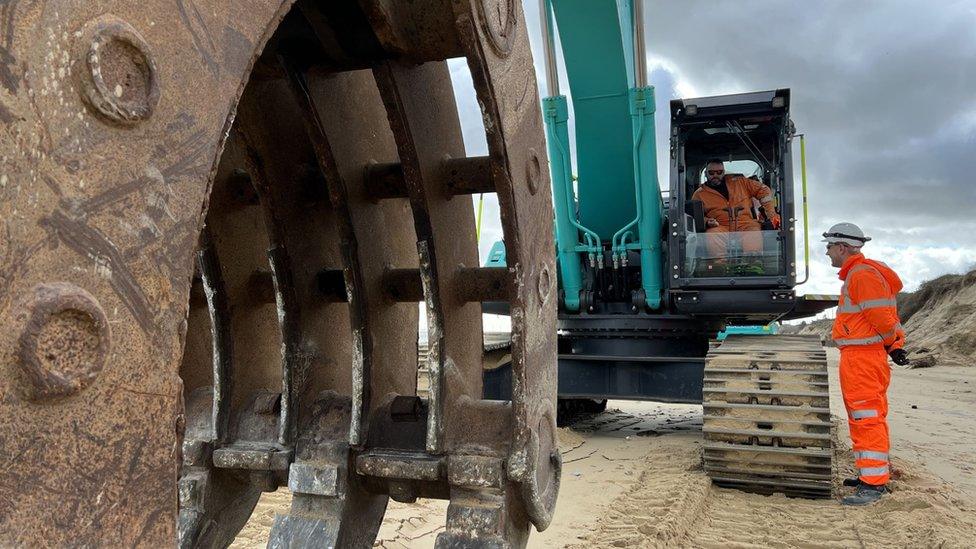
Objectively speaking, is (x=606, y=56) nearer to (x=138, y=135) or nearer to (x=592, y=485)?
(x=592, y=485)

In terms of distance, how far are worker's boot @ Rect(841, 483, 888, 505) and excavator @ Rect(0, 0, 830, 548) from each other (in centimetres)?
24

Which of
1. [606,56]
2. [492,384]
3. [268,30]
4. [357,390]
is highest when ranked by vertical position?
[606,56]

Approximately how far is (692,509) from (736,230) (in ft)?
8.29

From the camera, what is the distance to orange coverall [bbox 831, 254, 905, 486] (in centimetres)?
507

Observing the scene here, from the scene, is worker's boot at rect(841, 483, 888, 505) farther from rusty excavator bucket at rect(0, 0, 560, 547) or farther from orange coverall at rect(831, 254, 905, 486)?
rusty excavator bucket at rect(0, 0, 560, 547)

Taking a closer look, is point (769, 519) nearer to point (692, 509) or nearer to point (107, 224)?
point (692, 509)

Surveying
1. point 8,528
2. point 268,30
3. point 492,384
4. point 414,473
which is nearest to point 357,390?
point 414,473

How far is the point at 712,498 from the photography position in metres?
4.98

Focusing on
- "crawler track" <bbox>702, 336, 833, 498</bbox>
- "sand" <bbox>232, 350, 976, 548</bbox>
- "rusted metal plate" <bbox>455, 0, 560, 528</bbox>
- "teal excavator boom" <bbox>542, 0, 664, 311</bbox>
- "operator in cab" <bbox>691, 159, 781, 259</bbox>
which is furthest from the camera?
"operator in cab" <bbox>691, 159, 781, 259</bbox>

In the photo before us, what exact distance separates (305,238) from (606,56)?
408cm

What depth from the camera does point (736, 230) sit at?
6277mm

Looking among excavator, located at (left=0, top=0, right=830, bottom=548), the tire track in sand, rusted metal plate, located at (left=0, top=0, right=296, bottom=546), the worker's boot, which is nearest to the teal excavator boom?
excavator, located at (left=0, top=0, right=830, bottom=548)

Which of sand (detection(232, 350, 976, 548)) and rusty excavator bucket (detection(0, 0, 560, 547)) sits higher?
rusty excavator bucket (detection(0, 0, 560, 547))

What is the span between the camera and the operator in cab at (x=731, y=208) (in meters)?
6.18
